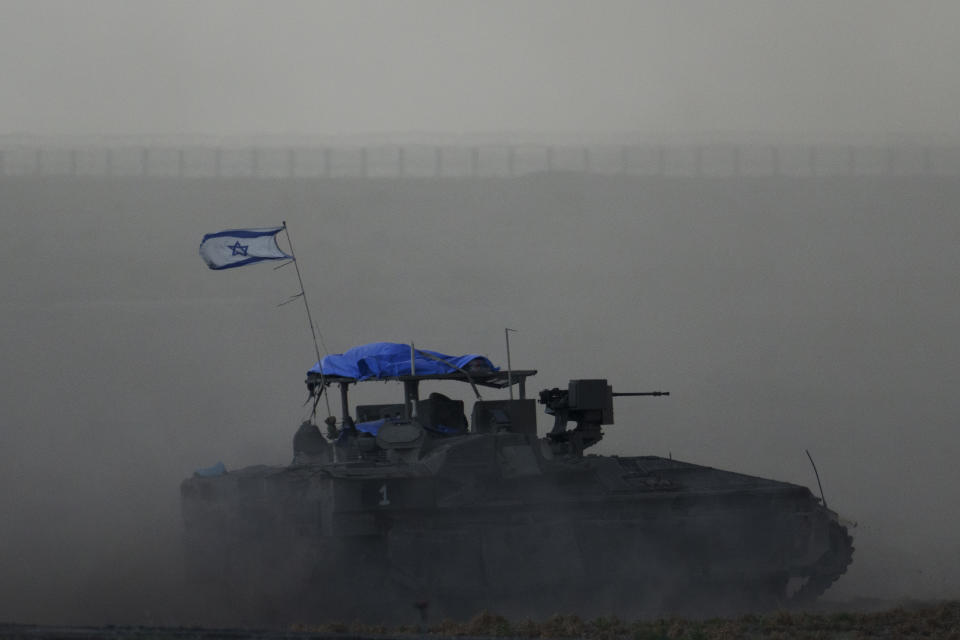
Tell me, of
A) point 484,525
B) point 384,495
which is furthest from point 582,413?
point 384,495

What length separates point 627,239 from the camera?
83.8ft

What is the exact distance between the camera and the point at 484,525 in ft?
43.3

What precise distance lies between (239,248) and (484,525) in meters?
5.40

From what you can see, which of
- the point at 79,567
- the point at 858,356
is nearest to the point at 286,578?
the point at 79,567

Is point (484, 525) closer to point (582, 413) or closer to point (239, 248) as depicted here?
point (582, 413)

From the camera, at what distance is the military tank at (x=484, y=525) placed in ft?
41.9

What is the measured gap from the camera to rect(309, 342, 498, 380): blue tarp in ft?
49.3

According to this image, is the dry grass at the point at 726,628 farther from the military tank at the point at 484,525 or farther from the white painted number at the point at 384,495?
the white painted number at the point at 384,495

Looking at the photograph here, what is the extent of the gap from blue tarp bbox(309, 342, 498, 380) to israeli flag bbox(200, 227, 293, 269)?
5.85 feet

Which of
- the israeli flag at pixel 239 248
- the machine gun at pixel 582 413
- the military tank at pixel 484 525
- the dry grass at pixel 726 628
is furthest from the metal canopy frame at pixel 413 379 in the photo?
the dry grass at pixel 726 628

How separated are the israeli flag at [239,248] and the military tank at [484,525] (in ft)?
6.64

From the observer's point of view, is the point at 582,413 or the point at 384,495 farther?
the point at 582,413

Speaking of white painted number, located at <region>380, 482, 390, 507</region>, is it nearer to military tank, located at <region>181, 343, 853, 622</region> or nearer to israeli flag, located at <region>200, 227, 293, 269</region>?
military tank, located at <region>181, 343, 853, 622</region>

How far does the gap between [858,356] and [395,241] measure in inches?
368
